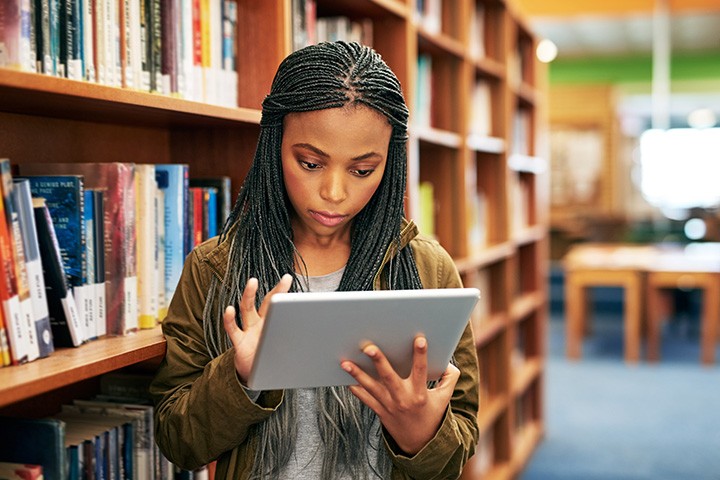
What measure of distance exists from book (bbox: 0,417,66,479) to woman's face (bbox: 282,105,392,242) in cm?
46

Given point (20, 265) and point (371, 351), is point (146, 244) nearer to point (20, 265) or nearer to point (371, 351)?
point (20, 265)

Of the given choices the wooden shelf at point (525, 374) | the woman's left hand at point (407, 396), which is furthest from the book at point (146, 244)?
the wooden shelf at point (525, 374)

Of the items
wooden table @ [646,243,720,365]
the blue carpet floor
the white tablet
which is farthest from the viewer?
wooden table @ [646,243,720,365]

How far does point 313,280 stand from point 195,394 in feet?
0.84

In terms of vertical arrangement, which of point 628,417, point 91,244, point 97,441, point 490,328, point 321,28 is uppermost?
point 321,28

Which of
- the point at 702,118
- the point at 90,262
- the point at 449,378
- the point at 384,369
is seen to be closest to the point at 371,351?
the point at 384,369

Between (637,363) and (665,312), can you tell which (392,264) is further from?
(665,312)

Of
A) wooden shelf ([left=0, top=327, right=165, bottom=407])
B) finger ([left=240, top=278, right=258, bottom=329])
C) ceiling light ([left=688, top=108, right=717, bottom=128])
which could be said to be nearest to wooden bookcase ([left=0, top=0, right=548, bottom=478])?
wooden shelf ([left=0, top=327, right=165, bottom=407])

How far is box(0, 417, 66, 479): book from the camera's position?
3.69 ft

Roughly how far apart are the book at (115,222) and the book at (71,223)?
0.19 ft

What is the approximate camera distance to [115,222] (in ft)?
4.42

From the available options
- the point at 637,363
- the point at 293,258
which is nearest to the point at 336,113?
the point at 293,258

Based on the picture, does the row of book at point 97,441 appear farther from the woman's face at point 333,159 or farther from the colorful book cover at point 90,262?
the woman's face at point 333,159

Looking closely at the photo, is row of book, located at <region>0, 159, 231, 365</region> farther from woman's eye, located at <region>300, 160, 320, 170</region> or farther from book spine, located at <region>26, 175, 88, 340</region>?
woman's eye, located at <region>300, 160, 320, 170</region>
